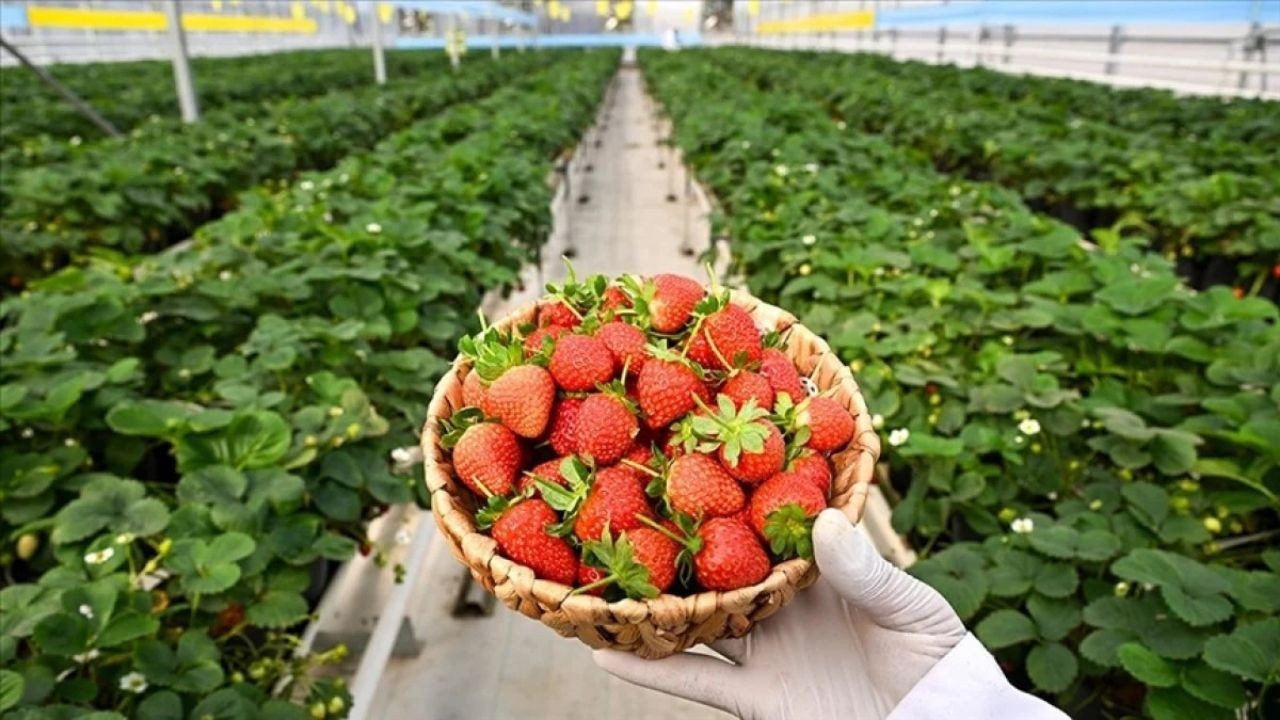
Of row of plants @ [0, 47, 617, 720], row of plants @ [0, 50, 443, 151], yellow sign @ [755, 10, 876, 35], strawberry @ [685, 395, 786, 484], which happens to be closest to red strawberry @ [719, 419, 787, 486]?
strawberry @ [685, 395, 786, 484]

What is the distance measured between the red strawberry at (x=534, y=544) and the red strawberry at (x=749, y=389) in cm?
26

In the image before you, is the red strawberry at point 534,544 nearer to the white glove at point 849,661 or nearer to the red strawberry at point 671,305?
the white glove at point 849,661

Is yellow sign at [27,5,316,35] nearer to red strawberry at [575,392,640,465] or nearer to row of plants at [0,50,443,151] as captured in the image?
row of plants at [0,50,443,151]

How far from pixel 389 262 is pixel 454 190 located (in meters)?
0.99

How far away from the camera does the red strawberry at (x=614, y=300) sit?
1.18 m

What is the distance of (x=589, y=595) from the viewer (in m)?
0.85

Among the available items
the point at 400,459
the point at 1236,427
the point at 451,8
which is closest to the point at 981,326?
the point at 1236,427

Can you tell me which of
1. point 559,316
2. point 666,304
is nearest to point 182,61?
point 559,316

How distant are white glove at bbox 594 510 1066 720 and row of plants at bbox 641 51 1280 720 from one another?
0.53 m

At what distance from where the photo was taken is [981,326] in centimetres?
236

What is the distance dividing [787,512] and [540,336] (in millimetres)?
425

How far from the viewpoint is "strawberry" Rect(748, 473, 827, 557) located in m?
0.86

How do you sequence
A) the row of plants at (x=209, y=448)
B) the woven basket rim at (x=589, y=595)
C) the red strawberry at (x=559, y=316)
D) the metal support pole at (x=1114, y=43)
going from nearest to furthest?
the woven basket rim at (x=589, y=595) → the red strawberry at (x=559, y=316) → the row of plants at (x=209, y=448) → the metal support pole at (x=1114, y=43)

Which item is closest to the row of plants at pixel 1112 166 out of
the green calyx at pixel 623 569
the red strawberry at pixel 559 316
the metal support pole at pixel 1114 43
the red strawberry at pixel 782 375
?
the red strawberry at pixel 782 375
